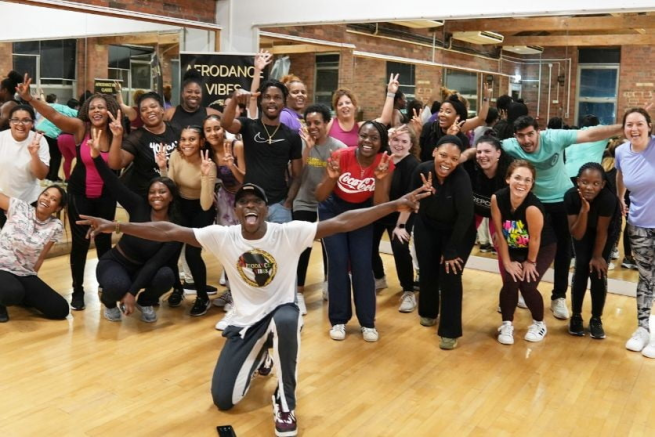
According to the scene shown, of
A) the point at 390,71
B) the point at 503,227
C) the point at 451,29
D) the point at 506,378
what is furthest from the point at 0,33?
the point at 506,378

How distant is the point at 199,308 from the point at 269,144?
1310mm

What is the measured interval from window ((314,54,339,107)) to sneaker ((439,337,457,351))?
148 inches

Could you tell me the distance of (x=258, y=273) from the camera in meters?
3.34

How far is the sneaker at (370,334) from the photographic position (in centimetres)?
448

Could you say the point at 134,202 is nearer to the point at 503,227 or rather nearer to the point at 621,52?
the point at 503,227

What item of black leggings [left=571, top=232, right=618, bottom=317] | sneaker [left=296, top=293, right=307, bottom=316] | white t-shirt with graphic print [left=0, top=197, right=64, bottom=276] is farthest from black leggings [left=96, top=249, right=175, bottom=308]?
black leggings [left=571, top=232, right=618, bottom=317]

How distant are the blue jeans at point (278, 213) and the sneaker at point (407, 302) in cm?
115

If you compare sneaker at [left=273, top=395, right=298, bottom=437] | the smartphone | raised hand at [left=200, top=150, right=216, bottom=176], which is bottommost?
the smartphone

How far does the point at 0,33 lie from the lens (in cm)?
609

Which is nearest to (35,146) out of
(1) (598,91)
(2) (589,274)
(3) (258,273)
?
(3) (258,273)

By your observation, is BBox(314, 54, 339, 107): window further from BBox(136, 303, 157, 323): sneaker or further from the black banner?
BBox(136, 303, 157, 323): sneaker

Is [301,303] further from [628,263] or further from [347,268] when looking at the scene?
[628,263]

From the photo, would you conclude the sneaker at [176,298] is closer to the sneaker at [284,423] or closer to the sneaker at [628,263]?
the sneaker at [284,423]

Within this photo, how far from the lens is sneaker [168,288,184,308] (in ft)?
16.9
